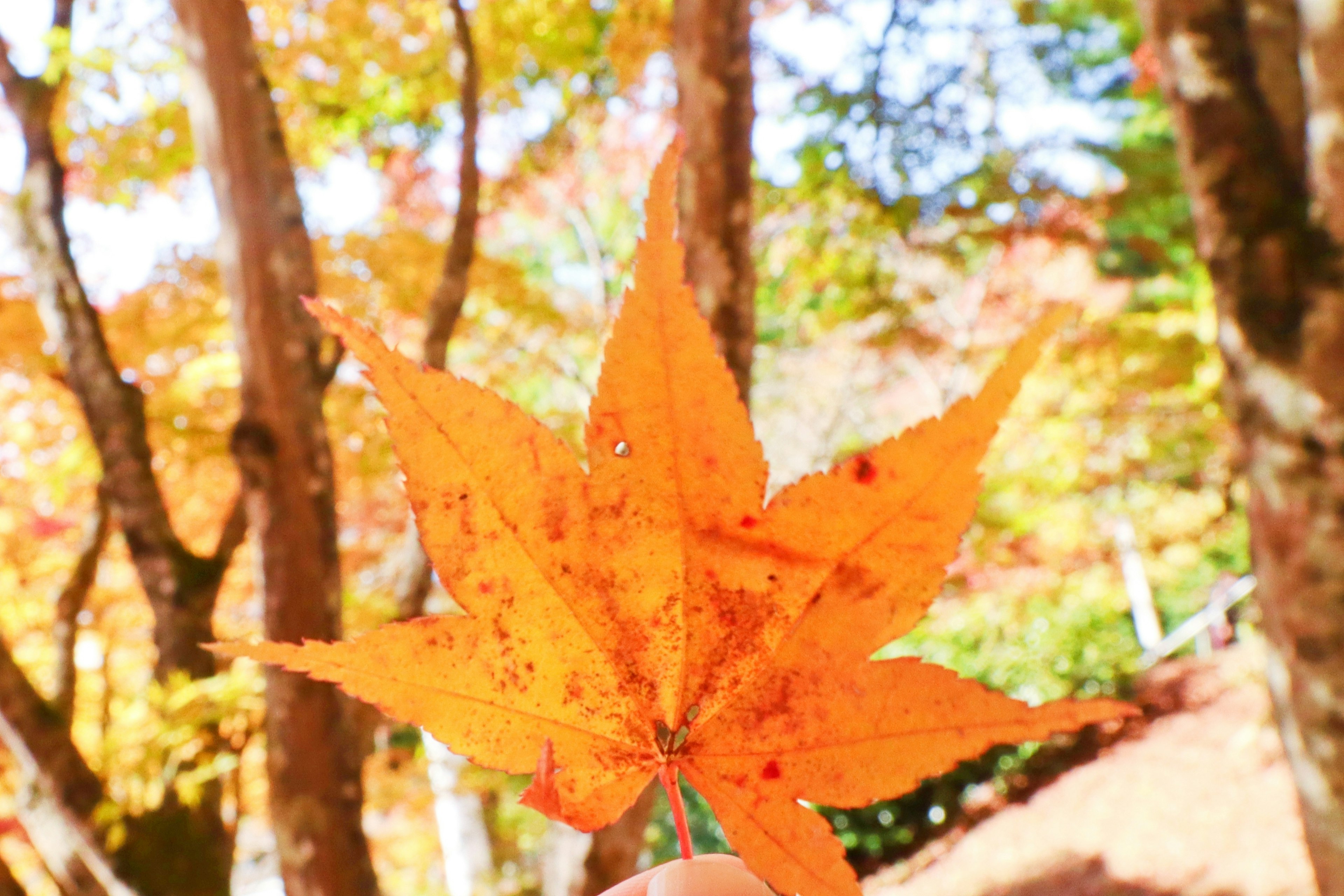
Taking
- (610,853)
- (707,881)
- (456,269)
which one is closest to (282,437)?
(456,269)

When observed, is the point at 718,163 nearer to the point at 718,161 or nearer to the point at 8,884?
the point at 718,161

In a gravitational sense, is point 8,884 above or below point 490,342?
below

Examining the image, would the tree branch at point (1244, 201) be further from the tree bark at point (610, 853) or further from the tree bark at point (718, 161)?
the tree bark at point (610, 853)

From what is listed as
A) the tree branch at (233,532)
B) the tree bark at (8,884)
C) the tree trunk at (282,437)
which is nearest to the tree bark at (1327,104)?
the tree trunk at (282,437)

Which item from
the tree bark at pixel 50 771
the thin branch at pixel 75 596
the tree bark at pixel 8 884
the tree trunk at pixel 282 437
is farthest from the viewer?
the thin branch at pixel 75 596

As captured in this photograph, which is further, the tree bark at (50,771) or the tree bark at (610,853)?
the tree bark at (50,771)
